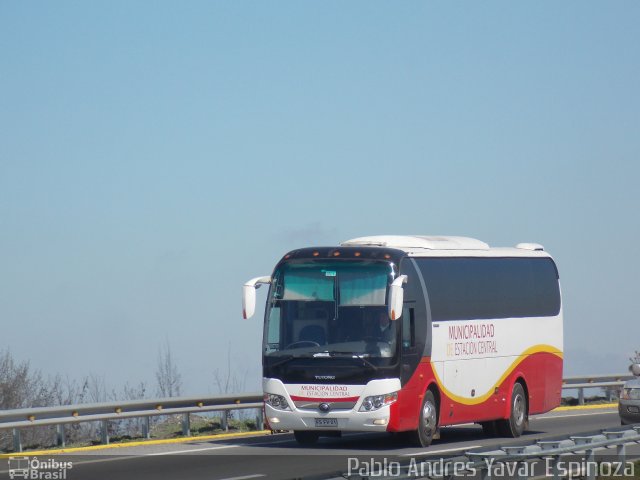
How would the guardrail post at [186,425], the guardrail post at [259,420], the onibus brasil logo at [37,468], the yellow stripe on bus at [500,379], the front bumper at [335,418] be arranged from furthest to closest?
the guardrail post at [259,420] < the guardrail post at [186,425] < the yellow stripe on bus at [500,379] < the front bumper at [335,418] < the onibus brasil logo at [37,468]

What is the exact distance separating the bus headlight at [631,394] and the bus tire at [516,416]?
187 centimetres

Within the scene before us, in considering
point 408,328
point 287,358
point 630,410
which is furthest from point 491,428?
point 287,358

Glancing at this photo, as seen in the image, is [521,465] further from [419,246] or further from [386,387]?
[419,246]

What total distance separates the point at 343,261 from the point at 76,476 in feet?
20.3

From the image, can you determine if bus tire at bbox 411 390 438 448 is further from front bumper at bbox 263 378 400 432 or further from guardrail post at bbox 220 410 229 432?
guardrail post at bbox 220 410 229 432

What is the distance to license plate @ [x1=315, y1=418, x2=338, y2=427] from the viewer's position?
2039 cm

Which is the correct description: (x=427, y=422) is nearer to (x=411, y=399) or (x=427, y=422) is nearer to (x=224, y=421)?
(x=411, y=399)

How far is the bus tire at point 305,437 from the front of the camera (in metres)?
22.0

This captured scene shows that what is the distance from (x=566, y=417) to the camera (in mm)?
30531

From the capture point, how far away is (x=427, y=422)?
70.5ft

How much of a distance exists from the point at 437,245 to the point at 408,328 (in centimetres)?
250

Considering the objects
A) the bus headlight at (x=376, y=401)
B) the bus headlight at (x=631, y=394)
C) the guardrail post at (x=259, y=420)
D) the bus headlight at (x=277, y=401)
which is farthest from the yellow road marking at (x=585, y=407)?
the bus headlight at (x=277, y=401)

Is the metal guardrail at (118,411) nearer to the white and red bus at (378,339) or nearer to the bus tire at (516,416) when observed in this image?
the white and red bus at (378,339)

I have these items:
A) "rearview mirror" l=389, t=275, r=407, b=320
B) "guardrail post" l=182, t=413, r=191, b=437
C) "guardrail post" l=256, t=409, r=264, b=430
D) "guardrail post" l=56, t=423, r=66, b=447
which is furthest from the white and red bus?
"guardrail post" l=56, t=423, r=66, b=447
